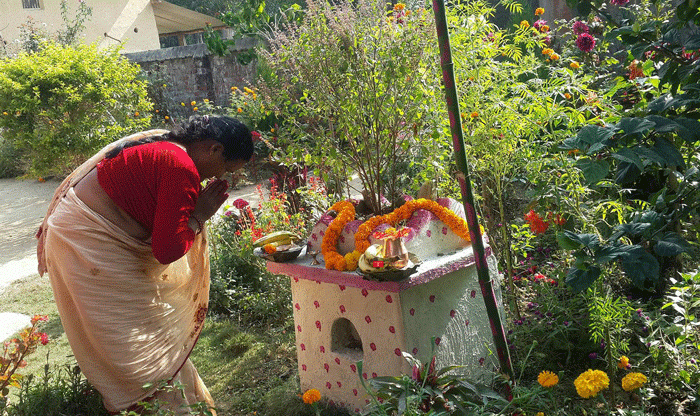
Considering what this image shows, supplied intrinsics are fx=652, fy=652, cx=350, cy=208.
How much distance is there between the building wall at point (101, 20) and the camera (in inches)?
547

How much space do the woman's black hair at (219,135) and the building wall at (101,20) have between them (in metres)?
11.3

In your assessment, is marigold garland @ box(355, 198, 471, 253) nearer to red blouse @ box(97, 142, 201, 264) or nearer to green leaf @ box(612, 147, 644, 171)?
red blouse @ box(97, 142, 201, 264)

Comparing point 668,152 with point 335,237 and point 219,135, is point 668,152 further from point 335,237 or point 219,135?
point 219,135

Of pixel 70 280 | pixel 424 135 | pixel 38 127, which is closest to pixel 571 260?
pixel 424 135

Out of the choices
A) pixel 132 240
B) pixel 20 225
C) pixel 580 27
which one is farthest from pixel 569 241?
pixel 20 225

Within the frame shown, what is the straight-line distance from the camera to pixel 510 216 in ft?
15.8

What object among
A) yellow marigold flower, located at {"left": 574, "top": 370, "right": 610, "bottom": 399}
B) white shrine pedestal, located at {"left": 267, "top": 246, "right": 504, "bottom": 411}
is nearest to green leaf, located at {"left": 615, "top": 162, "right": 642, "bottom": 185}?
yellow marigold flower, located at {"left": 574, "top": 370, "right": 610, "bottom": 399}

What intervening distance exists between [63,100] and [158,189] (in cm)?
535

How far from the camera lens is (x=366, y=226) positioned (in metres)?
2.78

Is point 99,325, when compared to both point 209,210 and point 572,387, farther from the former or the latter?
point 572,387

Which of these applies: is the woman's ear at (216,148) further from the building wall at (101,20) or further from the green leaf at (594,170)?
the building wall at (101,20)

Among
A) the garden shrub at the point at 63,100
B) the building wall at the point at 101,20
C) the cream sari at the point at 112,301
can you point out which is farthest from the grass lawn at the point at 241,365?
the building wall at the point at 101,20

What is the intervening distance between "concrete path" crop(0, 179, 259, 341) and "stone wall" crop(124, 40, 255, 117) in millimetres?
2510

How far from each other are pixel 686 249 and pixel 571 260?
177 cm
